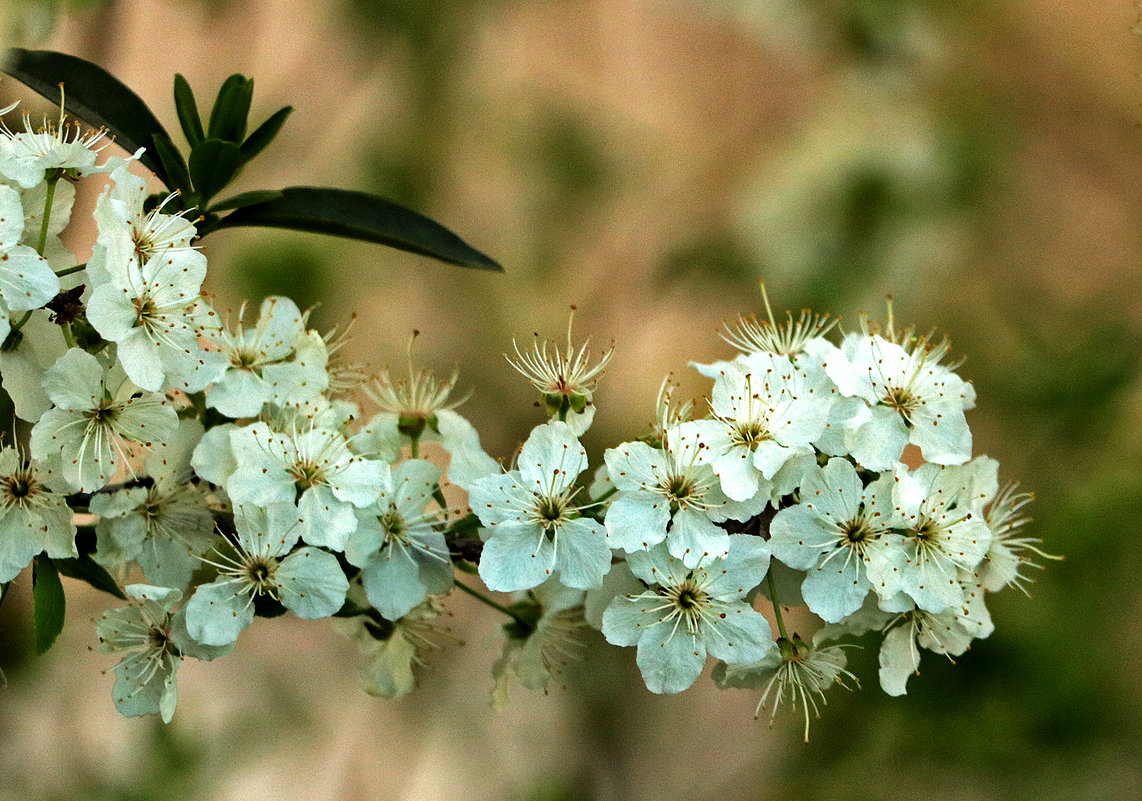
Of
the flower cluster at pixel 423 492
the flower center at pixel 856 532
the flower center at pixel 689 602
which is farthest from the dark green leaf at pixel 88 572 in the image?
the flower center at pixel 856 532

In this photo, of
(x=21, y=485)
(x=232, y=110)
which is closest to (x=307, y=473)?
(x=21, y=485)

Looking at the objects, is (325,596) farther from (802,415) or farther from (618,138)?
(618,138)

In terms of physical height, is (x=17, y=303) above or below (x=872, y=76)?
below

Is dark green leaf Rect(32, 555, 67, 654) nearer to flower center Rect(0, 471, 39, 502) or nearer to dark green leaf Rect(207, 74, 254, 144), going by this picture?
flower center Rect(0, 471, 39, 502)

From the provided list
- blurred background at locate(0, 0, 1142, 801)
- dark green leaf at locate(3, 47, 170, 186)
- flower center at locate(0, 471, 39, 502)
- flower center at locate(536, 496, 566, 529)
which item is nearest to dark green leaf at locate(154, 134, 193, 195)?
dark green leaf at locate(3, 47, 170, 186)

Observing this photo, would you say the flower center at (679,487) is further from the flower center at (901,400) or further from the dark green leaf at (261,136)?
the dark green leaf at (261,136)

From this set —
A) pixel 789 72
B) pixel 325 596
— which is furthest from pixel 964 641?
pixel 789 72
